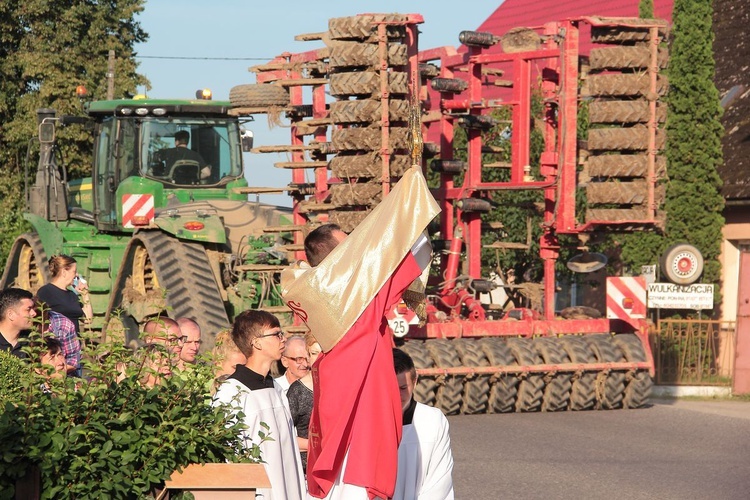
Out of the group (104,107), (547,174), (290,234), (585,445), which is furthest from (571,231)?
(104,107)

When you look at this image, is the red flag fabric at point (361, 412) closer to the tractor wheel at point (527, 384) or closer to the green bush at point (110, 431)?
the green bush at point (110, 431)

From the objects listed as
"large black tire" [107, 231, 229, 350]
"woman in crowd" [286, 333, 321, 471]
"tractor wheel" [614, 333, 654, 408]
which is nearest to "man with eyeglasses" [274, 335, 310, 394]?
"woman in crowd" [286, 333, 321, 471]

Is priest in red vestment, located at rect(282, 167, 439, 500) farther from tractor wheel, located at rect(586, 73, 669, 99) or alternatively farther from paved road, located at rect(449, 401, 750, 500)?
tractor wheel, located at rect(586, 73, 669, 99)

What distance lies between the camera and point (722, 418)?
16672mm

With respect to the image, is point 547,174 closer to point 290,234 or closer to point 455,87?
point 455,87

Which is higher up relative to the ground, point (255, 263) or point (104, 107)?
point (104, 107)

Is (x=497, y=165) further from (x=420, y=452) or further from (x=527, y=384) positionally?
(x=420, y=452)

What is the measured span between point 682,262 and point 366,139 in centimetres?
929

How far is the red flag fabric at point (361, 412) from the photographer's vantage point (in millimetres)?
5305

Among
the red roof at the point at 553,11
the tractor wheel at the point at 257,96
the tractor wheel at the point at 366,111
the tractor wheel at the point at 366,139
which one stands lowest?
the tractor wheel at the point at 366,139

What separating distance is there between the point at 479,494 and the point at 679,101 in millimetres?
15845

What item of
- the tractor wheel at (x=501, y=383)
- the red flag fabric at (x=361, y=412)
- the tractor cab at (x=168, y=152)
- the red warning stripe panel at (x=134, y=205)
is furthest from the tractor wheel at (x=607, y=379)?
the red flag fabric at (x=361, y=412)

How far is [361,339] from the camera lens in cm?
541

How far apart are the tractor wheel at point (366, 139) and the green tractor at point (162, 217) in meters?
1.11
